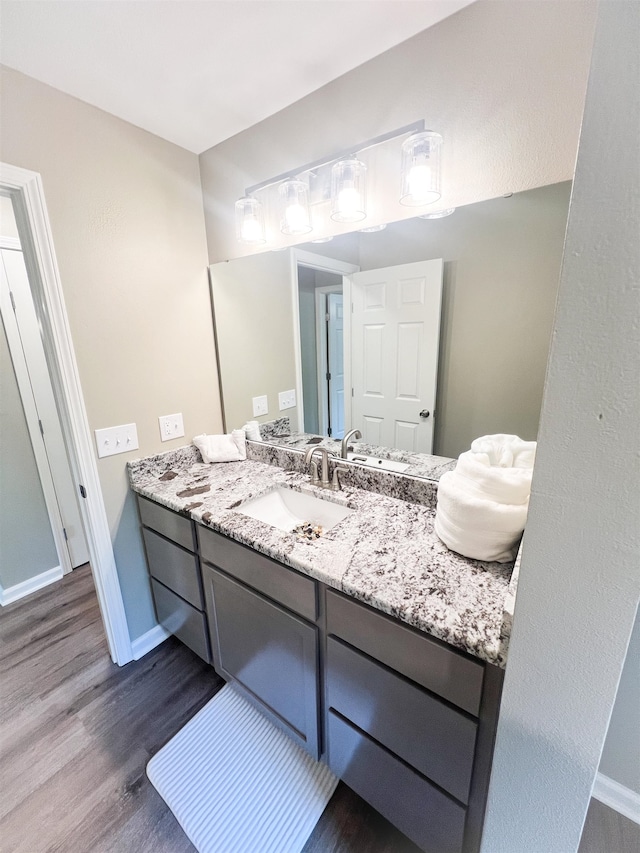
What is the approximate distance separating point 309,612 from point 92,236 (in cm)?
167

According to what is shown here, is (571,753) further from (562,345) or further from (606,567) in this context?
(562,345)

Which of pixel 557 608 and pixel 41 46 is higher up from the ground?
pixel 41 46

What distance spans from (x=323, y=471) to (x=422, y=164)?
1138 millimetres

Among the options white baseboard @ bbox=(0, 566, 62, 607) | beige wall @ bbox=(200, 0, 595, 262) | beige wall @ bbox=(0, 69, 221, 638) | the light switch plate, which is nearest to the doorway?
beige wall @ bbox=(200, 0, 595, 262)

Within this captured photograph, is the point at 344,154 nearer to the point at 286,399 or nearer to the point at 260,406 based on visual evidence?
the point at 286,399

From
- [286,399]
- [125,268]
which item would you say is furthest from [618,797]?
[125,268]

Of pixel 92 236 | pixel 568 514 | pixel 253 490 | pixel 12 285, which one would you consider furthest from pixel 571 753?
pixel 12 285

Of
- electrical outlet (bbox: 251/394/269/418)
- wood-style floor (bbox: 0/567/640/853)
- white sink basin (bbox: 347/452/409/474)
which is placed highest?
electrical outlet (bbox: 251/394/269/418)

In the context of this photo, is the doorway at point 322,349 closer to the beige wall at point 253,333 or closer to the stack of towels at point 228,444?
the beige wall at point 253,333

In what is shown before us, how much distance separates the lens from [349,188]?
3.99ft

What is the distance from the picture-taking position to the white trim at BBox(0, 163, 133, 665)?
124 centimetres

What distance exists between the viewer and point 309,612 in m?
1.04

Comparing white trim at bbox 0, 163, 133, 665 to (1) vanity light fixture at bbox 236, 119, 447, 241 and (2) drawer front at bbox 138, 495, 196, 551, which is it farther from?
(1) vanity light fixture at bbox 236, 119, 447, 241

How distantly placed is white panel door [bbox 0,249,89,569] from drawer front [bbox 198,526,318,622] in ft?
4.35
